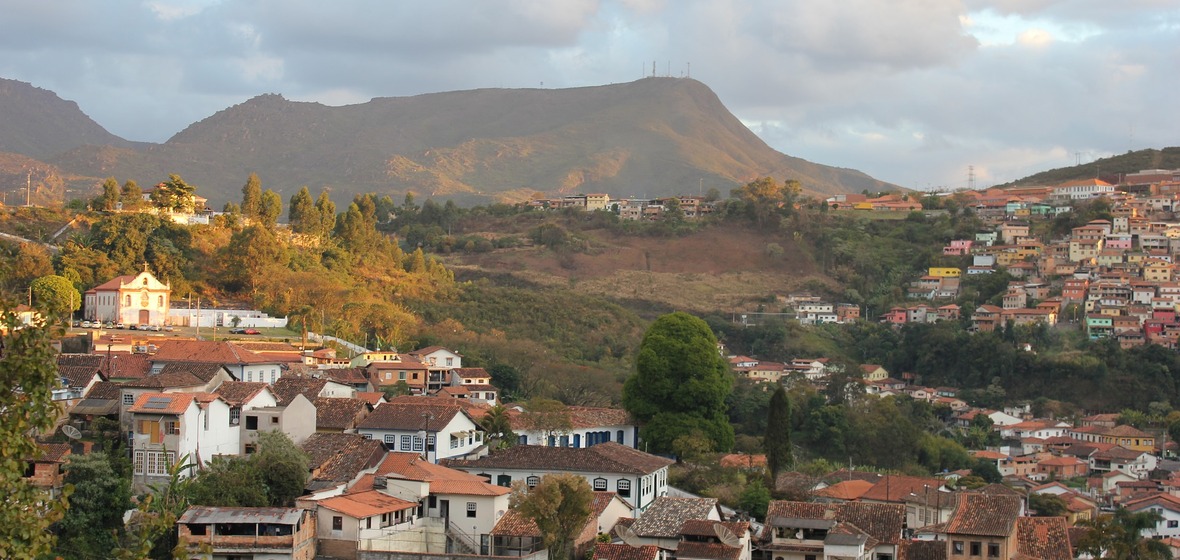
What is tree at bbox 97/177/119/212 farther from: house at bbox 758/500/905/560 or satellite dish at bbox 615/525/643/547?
house at bbox 758/500/905/560

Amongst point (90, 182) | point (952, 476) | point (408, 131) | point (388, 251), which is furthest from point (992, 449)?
point (408, 131)

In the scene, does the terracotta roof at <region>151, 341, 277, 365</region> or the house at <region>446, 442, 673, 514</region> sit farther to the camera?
the terracotta roof at <region>151, 341, 277, 365</region>

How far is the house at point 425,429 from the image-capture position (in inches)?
1070

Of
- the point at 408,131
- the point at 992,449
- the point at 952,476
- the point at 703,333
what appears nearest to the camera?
the point at 703,333

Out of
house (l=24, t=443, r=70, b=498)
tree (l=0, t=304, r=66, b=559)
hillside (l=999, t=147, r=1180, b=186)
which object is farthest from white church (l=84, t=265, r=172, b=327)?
hillside (l=999, t=147, r=1180, b=186)

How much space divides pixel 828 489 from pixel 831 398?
1797 centimetres

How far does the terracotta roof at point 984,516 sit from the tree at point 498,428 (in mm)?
9883

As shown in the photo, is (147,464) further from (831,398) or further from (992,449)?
(992,449)

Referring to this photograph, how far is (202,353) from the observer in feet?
95.6

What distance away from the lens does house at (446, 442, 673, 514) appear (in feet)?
86.8

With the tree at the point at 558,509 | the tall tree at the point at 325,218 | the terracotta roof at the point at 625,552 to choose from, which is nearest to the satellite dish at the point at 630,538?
the terracotta roof at the point at 625,552

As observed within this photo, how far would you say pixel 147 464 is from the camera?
914 inches

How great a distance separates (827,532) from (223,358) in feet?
43.7

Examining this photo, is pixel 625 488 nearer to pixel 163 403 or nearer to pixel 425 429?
pixel 425 429
